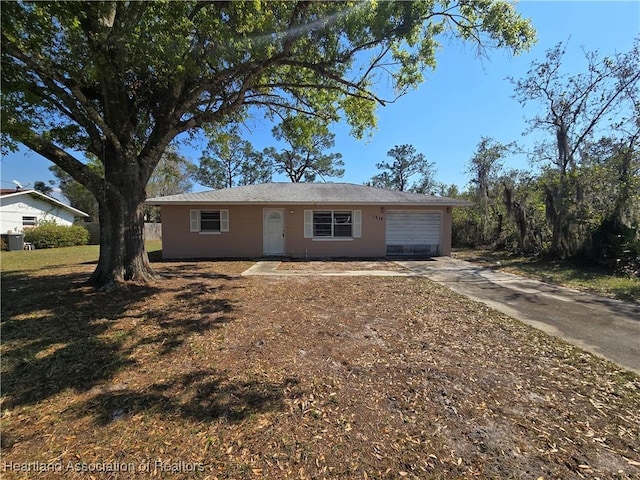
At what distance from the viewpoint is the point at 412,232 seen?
44.4 feet

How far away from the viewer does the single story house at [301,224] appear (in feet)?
40.7

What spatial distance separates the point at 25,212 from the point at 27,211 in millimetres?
180

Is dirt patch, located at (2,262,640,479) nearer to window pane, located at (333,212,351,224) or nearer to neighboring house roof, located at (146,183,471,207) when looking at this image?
neighboring house roof, located at (146,183,471,207)

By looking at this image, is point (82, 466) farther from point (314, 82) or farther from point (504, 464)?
point (314, 82)

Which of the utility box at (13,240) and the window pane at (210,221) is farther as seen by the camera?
the utility box at (13,240)

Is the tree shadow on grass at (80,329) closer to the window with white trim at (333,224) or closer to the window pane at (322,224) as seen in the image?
the window with white trim at (333,224)

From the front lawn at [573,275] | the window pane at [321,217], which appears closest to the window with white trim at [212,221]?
the window pane at [321,217]

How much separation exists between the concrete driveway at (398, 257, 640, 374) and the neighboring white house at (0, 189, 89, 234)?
2626 cm

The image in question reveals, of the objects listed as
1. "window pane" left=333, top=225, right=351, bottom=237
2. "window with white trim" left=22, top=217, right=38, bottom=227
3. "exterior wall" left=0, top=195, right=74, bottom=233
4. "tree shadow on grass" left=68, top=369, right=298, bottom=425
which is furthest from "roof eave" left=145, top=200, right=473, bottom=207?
"window with white trim" left=22, top=217, right=38, bottom=227

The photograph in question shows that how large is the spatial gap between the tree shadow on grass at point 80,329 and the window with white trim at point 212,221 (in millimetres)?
5879

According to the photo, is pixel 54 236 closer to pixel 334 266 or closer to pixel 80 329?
pixel 334 266

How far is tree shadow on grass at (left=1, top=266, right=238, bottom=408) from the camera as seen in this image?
304cm

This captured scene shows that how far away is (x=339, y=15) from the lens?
213 inches

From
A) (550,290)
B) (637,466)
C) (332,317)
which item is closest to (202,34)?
(332,317)
